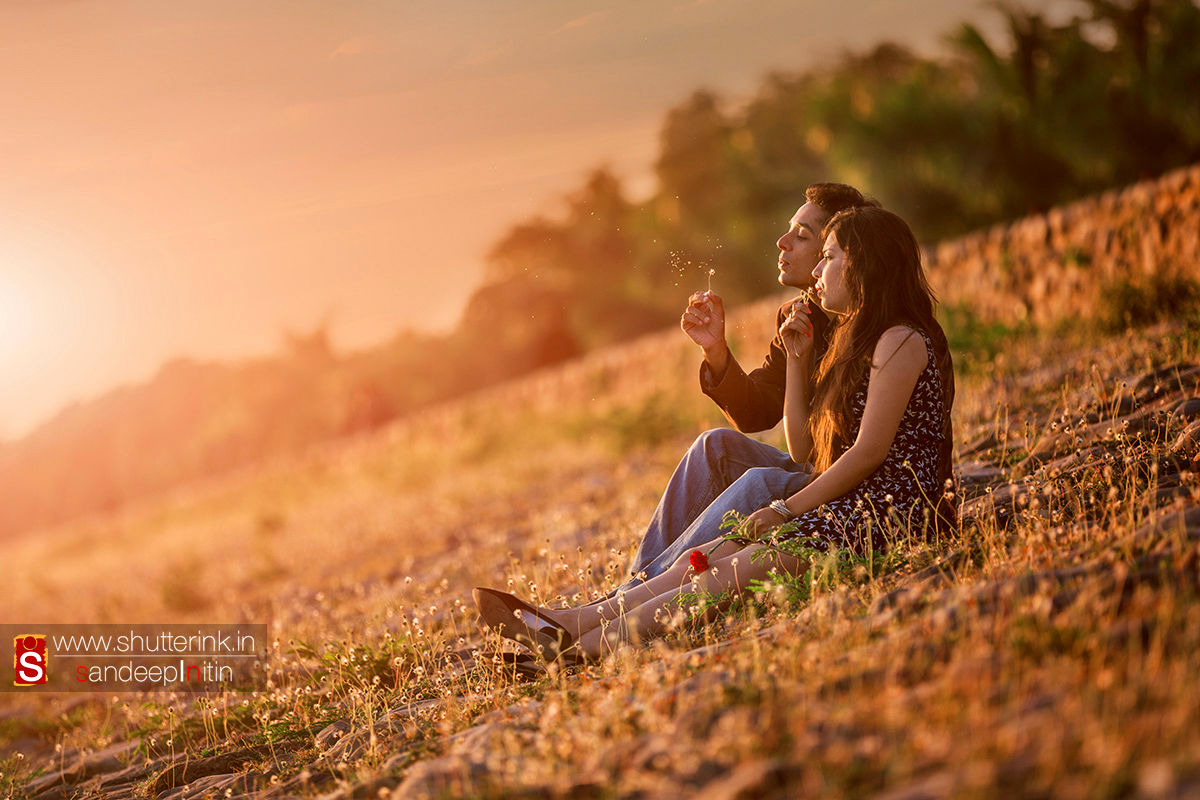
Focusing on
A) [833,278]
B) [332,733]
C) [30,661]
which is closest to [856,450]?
[833,278]

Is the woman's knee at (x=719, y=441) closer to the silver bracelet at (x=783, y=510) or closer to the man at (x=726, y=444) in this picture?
the man at (x=726, y=444)

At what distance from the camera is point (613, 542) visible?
558 cm

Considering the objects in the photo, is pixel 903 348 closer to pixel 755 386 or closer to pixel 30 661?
pixel 755 386

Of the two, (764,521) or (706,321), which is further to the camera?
(706,321)

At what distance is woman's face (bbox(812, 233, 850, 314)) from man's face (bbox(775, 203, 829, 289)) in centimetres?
28

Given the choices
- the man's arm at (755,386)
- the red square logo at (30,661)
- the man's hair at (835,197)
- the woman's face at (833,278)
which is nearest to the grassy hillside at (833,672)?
the red square logo at (30,661)

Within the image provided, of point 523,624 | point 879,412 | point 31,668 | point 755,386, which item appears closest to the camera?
point 879,412

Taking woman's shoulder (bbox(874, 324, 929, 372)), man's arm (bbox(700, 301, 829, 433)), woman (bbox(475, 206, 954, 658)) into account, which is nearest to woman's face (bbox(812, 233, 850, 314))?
woman (bbox(475, 206, 954, 658))

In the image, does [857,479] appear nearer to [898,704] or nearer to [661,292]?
[898,704]

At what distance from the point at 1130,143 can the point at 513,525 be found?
13.5 meters

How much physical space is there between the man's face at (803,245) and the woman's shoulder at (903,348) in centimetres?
68

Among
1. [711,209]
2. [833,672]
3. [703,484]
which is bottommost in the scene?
[833,672]

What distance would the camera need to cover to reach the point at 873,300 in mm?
3668

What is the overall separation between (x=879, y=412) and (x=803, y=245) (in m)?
0.97
